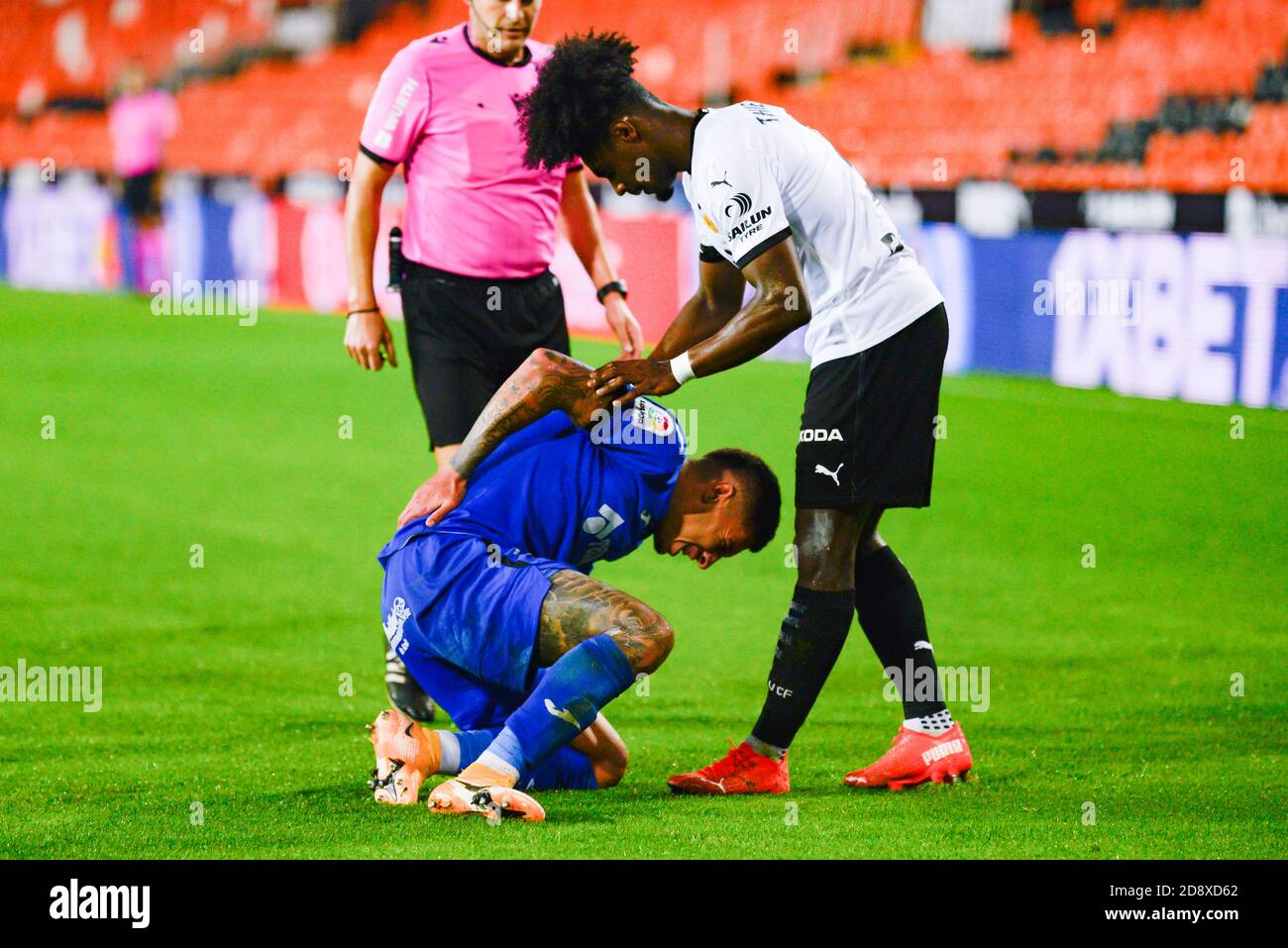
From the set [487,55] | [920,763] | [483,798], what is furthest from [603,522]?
[487,55]

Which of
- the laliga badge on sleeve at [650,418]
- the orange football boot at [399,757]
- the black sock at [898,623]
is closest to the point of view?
the orange football boot at [399,757]

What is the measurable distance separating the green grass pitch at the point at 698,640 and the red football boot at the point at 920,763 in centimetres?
6

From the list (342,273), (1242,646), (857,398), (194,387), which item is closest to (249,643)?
(857,398)

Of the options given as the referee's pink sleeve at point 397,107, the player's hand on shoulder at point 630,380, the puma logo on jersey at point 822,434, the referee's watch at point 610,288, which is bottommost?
the puma logo on jersey at point 822,434

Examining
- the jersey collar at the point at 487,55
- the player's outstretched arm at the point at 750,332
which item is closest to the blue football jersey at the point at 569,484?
the player's outstretched arm at the point at 750,332

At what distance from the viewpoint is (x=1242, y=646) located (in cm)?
685

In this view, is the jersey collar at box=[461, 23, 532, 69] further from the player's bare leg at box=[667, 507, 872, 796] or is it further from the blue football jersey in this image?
the player's bare leg at box=[667, 507, 872, 796]

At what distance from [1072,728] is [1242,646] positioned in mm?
1547

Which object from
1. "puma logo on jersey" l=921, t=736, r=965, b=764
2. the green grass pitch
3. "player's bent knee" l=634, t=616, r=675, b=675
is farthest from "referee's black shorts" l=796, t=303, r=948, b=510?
the green grass pitch

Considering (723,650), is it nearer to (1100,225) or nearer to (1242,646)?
(1242,646)

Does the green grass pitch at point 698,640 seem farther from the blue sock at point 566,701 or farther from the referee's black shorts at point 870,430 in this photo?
the referee's black shorts at point 870,430

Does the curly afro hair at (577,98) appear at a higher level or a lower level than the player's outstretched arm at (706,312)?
higher

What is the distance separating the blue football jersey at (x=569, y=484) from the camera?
15.5ft

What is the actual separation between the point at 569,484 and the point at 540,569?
0.26 metres
